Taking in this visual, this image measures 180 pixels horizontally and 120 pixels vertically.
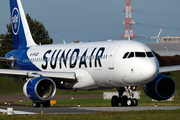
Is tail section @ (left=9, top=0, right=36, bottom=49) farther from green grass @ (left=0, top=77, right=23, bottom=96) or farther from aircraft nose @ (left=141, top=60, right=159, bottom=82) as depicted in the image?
aircraft nose @ (left=141, top=60, right=159, bottom=82)

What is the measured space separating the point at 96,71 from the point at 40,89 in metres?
4.00

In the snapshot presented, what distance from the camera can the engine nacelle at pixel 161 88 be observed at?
26.2m

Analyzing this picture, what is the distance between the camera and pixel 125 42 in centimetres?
2473

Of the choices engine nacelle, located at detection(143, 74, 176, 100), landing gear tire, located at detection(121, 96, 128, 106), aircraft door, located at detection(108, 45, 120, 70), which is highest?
aircraft door, located at detection(108, 45, 120, 70)

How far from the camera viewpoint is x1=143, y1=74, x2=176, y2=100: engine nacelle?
26.2 m

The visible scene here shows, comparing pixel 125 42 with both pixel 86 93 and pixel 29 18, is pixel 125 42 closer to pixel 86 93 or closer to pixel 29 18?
pixel 86 93

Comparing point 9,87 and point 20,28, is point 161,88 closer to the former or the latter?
point 9,87

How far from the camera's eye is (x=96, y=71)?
25297mm

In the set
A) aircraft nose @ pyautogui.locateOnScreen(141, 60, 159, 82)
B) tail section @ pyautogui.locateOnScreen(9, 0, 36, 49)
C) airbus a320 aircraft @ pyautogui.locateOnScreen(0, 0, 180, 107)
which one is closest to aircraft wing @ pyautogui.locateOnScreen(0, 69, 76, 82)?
airbus a320 aircraft @ pyautogui.locateOnScreen(0, 0, 180, 107)

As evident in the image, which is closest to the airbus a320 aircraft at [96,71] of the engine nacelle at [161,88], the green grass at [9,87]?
the engine nacelle at [161,88]

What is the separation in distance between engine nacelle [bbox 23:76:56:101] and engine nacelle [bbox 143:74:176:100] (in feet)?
22.8

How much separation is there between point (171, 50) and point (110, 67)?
10781cm

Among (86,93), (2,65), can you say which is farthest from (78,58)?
(2,65)

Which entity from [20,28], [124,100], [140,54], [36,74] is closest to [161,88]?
[124,100]
